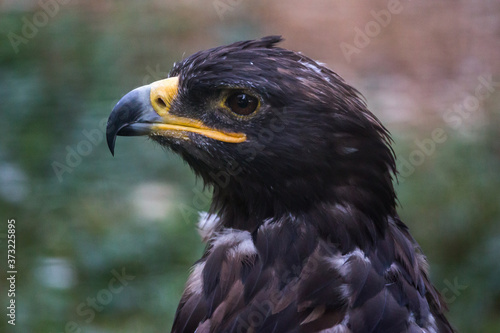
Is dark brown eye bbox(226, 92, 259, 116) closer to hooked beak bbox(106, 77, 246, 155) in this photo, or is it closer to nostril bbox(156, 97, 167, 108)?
hooked beak bbox(106, 77, 246, 155)

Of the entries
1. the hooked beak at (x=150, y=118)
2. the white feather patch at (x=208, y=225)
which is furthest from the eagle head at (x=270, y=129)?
the white feather patch at (x=208, y=225)

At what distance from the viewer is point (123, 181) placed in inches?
250

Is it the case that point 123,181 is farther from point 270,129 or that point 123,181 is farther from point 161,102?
point 270,129

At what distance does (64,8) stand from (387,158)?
5.02 meters

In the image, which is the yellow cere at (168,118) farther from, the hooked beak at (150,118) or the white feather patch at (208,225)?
the white feather patch at (208,225)

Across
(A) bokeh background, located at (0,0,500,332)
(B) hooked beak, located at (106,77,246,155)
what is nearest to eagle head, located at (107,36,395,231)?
(B) hooked beak, located at (106,77,246,155)

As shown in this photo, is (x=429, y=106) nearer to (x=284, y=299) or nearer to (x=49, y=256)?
(x=49, y=256)

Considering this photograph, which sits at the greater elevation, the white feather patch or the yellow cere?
the yellow cere

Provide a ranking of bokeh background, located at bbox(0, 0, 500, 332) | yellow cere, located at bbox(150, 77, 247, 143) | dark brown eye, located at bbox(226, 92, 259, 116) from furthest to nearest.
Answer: bokeh background, located at bbox(0, 0, 500, 332) < yellow cere, located at bbox(150, 77, 247, 143) < dark brown eye, located at bbox(226, 92, 259, 116)

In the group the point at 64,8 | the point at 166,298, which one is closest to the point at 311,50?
the point at 64,8

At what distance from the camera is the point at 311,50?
30.2 feet

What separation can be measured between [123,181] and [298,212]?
3392 millimetres

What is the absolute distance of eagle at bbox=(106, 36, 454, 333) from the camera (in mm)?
3078

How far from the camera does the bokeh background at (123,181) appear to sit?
5660 mm
